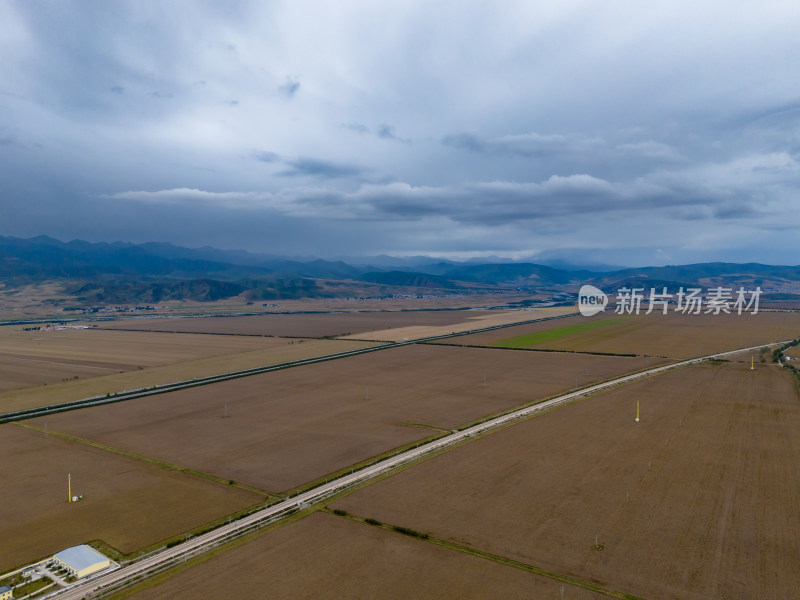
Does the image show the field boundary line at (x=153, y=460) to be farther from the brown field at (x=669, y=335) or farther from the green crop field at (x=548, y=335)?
the brown field at (x=669, y=335)

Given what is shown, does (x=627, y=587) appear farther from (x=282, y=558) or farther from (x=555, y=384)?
(x=555, y=384)

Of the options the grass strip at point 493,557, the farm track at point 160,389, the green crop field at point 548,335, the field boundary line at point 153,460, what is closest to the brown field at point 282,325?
the green crop field at point 548,335

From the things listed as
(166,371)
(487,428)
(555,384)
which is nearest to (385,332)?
(166,371)

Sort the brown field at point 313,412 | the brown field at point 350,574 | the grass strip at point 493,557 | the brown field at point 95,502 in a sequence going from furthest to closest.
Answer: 1. the brown field at point 313,412
2. the brown field at point 95,502
3. the brown field at point 350,574
4. the grass strip at point 493,557

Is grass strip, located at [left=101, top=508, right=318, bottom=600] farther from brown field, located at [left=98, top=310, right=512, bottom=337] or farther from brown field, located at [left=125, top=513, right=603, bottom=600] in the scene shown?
brown field, located at [left=98, top=310, right=512, bottom=337]

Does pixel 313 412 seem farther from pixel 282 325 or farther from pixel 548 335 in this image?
pixel 282 325

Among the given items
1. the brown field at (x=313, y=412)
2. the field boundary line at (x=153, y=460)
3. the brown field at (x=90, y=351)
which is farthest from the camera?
the brown field at (x=90, y=351)

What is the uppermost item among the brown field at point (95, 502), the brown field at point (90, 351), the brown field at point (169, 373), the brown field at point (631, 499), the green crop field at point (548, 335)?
the green crop field at point (548, 335)
